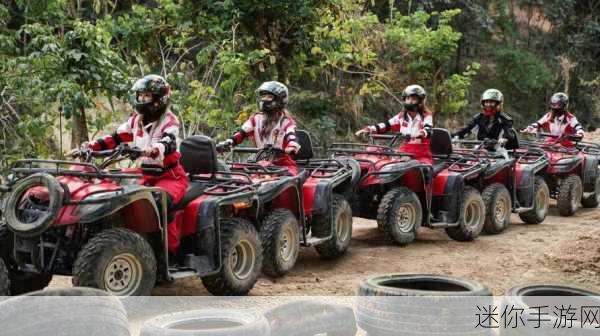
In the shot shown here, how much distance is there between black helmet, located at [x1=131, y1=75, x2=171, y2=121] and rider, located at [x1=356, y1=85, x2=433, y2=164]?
4.37 m

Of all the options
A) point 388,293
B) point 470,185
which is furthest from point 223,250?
point 470,185

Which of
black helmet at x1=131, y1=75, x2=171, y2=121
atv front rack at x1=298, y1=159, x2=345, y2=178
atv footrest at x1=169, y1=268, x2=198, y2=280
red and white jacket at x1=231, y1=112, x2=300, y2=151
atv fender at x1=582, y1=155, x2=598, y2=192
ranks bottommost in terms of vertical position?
atv footrest at x1=169, y1=268, x2=198, y2=280

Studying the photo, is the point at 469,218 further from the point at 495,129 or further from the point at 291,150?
the point at 291,150

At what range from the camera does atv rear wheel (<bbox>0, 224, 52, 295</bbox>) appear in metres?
6.21

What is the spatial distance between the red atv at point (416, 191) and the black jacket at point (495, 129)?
177cm

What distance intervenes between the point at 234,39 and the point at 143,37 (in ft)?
5.71

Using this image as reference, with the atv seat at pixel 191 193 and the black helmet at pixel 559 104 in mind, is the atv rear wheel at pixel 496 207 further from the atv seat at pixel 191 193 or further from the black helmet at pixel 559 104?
the atv seat at pixel 191 193

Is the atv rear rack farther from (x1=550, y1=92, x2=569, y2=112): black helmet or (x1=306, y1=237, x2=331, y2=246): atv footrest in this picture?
(x1=550, y1=92, x2=569, y2=112): black helmet

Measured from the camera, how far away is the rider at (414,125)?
11.3 m

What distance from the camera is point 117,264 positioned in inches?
240

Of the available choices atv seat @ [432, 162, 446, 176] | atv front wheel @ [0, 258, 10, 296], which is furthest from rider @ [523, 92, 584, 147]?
atv front wheel @ [0, 258, 10, 296]

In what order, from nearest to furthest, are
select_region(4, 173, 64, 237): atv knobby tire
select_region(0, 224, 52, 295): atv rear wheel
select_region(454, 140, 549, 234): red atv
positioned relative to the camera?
select_region(4, 173, 64, 237): atv knobby tire < select_region(0, 224, 52, 295): atv rear wheel < select_region(454, 140, 549, 234): red atv

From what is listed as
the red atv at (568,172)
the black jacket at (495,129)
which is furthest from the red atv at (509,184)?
the red atv at (568,172)

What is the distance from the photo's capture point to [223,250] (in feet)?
23.7
